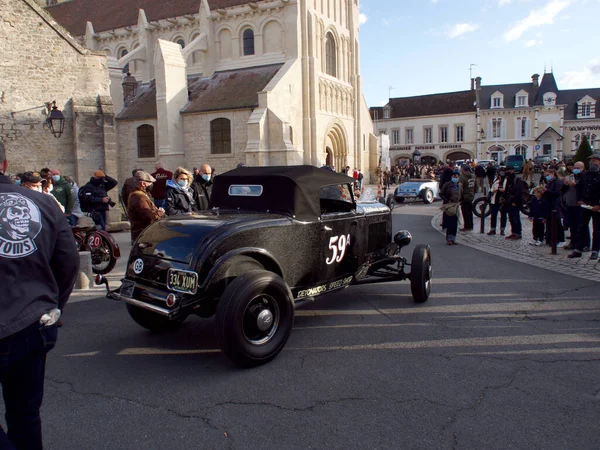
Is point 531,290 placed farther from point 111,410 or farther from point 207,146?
point 207,146

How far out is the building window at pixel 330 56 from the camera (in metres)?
34.9

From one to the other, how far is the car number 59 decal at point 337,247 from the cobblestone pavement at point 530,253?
440cm

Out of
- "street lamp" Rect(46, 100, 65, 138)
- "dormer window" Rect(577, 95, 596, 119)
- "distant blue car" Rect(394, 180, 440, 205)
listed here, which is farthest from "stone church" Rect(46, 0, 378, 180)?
"dormer window" Rect(577, 95, 596, 119)

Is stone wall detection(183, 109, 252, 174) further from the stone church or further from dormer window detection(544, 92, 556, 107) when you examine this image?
dormer window detection(544, 92, 556, 107)

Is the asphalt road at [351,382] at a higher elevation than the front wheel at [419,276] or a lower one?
lower

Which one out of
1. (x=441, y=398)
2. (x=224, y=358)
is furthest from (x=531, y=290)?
(x=224, y=358)

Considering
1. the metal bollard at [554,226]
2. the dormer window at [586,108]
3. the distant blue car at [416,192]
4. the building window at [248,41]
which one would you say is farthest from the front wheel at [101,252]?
the dormer window at [586,108]

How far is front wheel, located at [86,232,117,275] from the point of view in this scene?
847 centimetres

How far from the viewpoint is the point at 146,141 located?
32625mm

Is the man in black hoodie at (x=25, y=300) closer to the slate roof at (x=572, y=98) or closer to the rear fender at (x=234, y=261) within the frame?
the rear fender at (x=234, y=261)

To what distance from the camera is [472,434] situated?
3180 millimetres

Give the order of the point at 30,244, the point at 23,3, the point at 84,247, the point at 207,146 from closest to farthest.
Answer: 1. the point at 30,244
2. the point at 84,247
3. the point at 23,3
4. the point at 207,146

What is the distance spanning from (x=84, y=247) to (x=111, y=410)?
5859 mm

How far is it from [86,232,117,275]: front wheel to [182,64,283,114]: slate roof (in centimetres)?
2150
